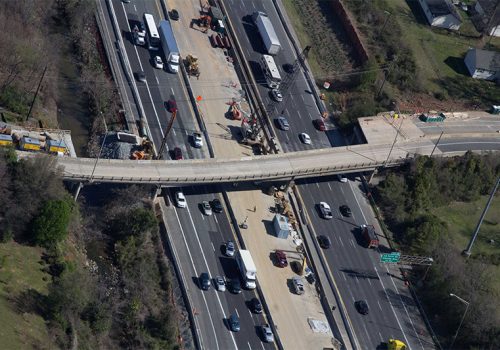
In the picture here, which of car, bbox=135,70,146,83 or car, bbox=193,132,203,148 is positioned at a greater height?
car, bbox=135,70,146,83

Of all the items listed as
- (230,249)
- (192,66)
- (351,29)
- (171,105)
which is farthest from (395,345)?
(351,29)

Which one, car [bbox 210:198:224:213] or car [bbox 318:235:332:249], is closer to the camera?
car [bbox 210:198:224:213]

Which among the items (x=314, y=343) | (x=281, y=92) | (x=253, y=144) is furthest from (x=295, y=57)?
(x=314, y=343)

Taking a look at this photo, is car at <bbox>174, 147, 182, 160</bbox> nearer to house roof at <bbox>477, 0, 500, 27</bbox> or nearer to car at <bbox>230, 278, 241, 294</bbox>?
car at <bbox>230, 278, 241, 294</bbox>

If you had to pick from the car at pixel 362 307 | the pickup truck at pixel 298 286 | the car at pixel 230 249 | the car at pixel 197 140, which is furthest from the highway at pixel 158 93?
the car at pixel 362 307

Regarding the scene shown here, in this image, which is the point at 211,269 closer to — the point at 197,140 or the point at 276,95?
the point at 197,140

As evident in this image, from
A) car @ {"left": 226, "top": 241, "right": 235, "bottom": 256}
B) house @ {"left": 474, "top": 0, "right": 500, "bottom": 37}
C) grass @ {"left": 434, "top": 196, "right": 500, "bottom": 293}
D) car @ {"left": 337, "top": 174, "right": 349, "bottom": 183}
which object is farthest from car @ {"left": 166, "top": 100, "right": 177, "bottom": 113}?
house @ {"left": 474, "top": 0, "right": 500, "bottom": 37}
